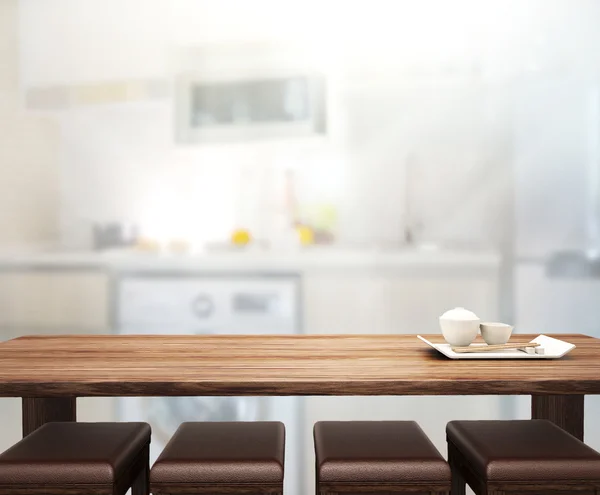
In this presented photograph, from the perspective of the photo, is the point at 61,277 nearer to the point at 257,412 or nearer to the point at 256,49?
the point at 257,412

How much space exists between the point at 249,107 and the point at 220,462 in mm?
2149

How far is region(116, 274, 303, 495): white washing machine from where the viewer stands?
327 cm

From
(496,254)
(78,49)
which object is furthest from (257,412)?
(78,49)

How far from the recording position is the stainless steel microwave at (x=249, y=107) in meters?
3.34

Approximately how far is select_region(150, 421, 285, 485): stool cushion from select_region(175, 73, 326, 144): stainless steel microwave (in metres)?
1.93

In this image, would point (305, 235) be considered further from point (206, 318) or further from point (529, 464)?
point (529, 464)

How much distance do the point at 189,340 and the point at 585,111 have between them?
235 cm

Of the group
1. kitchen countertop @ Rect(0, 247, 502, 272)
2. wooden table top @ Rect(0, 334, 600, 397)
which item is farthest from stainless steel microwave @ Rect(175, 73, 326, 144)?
wooden table top @ Rect(0, 334, 600, 397)

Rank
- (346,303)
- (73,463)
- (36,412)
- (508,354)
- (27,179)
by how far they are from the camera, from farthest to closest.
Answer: (27,179) → (346,303) → (36,412) → (508,354) → (73,463)

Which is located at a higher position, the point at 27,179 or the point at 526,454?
the point at 27,179

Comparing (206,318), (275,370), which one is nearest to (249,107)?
(206,318)

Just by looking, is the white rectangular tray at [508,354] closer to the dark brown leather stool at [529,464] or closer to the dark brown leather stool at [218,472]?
the dark brown leather stool at [529,464]

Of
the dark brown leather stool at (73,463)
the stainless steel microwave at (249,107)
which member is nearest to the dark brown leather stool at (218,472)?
the dark brown leather stool at (73,463)

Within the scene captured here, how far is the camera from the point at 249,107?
336 centimetres
